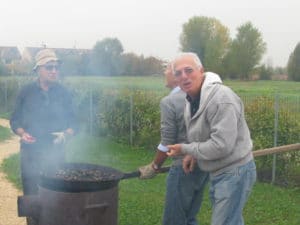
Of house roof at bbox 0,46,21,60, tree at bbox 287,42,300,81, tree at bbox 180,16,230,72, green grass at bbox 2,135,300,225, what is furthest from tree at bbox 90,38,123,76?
tree at bbox 287,42,300,81

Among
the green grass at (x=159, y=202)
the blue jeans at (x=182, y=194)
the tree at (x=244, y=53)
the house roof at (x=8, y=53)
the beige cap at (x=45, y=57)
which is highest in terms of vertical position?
the tree at (x=244, y=53)

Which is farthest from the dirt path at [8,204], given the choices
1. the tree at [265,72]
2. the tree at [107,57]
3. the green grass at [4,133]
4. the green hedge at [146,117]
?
the tree at [265,72]

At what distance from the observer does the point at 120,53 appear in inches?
206

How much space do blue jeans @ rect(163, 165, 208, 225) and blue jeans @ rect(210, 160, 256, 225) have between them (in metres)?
0.73

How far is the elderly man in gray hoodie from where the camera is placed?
3068mm

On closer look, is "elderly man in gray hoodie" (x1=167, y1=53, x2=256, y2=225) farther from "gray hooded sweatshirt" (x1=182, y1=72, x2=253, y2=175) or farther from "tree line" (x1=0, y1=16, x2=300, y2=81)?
"tree line" (x1=0, y1=16, x2=300, y2=81)

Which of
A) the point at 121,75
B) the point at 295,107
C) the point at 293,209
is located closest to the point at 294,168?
the point at 295,107

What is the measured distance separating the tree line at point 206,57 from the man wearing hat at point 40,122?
814mm

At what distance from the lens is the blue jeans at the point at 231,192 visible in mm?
3219

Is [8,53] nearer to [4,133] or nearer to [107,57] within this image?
[107,57]

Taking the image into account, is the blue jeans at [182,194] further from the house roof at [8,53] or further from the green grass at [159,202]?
the house roof at [8,53]

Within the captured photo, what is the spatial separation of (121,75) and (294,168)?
12.1 ft

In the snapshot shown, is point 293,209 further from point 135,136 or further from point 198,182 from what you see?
point 135,136

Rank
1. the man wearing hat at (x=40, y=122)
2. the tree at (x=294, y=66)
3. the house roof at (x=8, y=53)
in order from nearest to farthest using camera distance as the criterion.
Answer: the man wearing hat at (x=40, y=122), the house roof at (x=8, y=53), the tree at (x=294, y=66)
